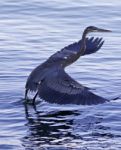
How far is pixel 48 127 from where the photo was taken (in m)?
12.0

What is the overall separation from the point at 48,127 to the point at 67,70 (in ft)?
11.1

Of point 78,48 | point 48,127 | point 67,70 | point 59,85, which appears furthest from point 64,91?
point 67,70

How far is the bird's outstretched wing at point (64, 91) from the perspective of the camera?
12.2m

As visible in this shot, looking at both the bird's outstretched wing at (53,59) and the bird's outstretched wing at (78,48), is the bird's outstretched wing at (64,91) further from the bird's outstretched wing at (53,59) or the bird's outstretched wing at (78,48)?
the bird's outstretched wing at (78,48)

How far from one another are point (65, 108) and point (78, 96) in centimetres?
76

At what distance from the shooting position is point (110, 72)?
14.9 meters

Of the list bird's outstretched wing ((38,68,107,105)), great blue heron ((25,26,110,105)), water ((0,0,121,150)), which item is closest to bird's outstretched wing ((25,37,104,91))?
great blue heron ((25,26,110,105))

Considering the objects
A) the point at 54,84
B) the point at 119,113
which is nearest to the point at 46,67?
the point at 54,84

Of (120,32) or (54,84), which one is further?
(120,32)

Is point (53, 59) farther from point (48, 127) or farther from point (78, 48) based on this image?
point (48, 127)

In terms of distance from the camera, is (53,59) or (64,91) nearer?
(64,91)

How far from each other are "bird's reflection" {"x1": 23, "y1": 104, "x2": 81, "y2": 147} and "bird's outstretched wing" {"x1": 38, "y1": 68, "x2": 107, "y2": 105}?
30cm

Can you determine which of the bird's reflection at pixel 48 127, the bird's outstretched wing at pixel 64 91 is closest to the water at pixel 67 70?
the bird's reflection at pixel 48 127

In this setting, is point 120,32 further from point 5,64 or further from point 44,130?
point 44,130
